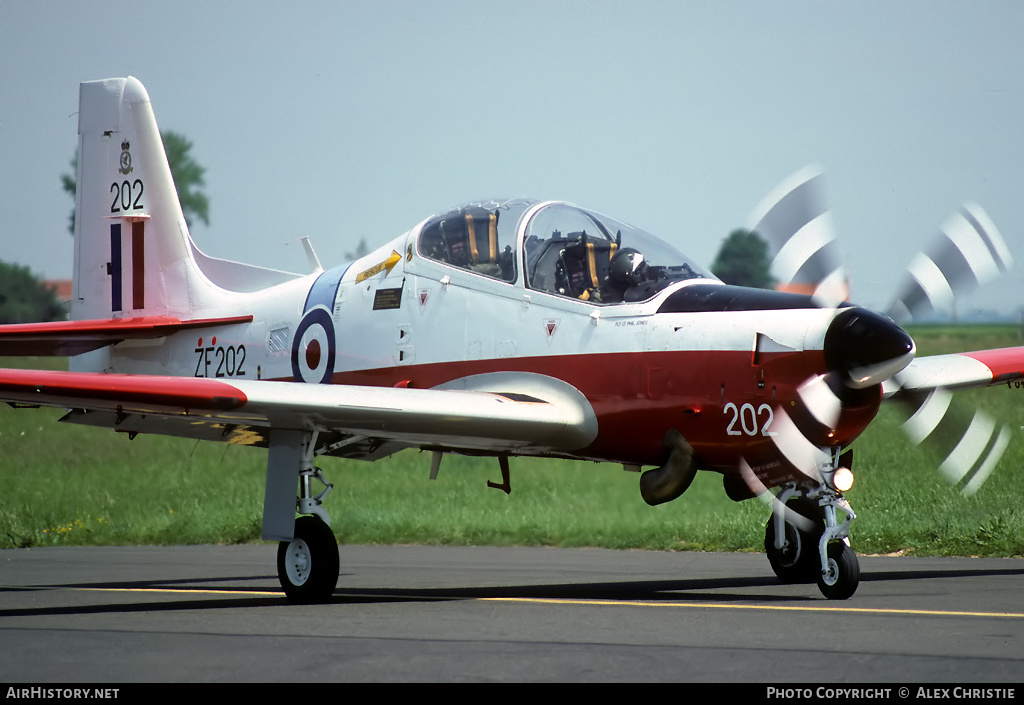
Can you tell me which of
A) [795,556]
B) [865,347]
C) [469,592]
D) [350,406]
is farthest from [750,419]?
[350,406]

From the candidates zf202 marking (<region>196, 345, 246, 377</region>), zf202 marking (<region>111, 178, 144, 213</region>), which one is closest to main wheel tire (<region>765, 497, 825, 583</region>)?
zf202 marking (<region>196, 345, 246, 377</region>)

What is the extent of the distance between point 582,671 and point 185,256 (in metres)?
10.1

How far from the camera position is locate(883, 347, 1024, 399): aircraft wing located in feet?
36.3

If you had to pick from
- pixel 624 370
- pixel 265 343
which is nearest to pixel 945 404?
pixel 624 370

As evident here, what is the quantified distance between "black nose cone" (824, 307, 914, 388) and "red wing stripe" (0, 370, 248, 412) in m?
4.27

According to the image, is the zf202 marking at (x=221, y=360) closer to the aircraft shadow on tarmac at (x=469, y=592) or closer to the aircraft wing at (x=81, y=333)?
the aircraft wing at (x=81, y=333)

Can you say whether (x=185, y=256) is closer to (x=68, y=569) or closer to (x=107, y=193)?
(x=107, y=193)

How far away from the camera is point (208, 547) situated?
18.0m

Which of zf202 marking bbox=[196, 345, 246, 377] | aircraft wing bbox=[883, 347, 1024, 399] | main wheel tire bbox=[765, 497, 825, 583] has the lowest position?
main wheel tire bbox=[765, 497, 825, 583]

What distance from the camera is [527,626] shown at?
26.1 ft

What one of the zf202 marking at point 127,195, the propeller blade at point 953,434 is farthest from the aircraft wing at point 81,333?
the propeller blade at point 953,434

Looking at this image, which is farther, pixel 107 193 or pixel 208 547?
pixel 208 547

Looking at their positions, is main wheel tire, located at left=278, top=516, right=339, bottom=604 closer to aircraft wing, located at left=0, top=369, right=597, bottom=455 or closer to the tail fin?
aircraft wing, located at left=0, top=369, right=597, bottom=455

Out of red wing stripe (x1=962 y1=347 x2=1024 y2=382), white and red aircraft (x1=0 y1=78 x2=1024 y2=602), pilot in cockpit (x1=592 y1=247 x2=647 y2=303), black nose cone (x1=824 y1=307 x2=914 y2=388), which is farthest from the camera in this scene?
red wing stripe (x1=962 y1=347 x2=1024 y2=382)
